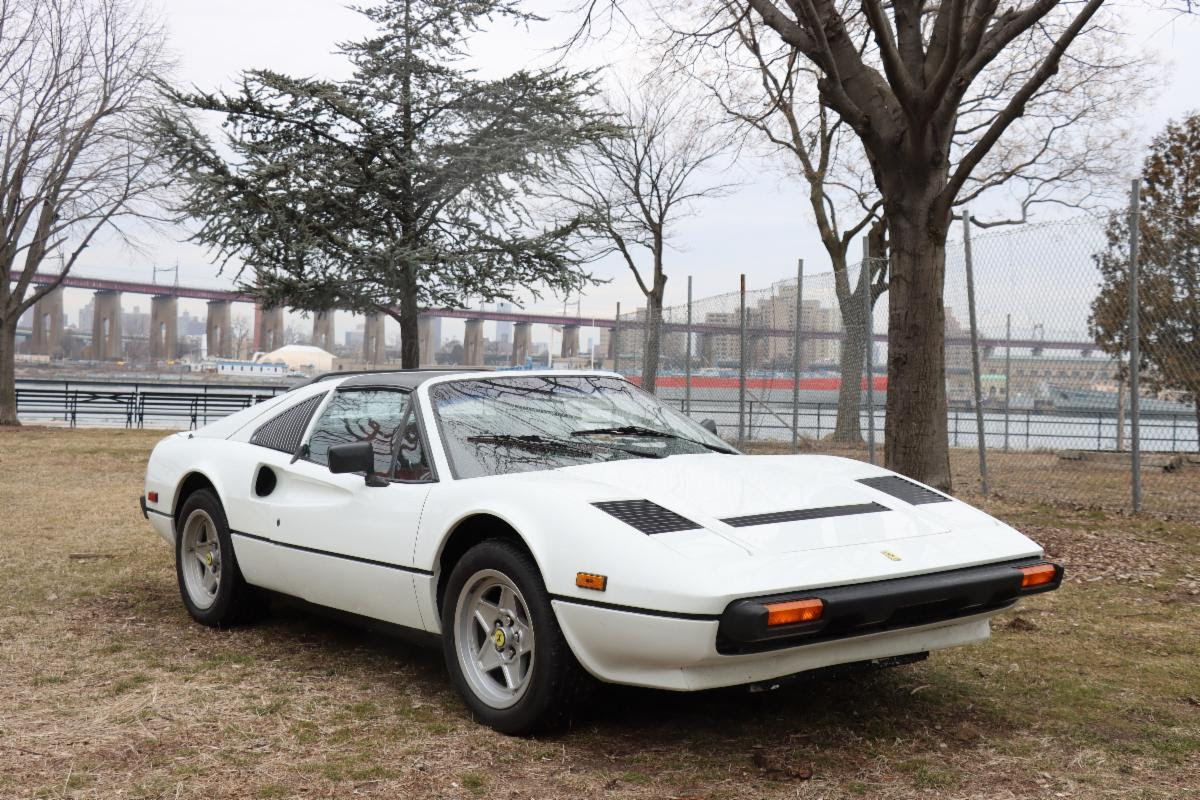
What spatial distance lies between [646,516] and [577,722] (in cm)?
80

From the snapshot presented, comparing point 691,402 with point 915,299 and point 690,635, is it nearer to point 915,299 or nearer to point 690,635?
point 915,299

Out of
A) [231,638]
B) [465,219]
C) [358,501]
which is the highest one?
[465,219]

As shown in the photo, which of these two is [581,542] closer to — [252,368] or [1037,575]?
[1037,575]

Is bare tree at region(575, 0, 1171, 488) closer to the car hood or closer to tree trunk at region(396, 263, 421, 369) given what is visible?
the car hood

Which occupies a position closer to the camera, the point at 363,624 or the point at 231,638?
the point at 363,624

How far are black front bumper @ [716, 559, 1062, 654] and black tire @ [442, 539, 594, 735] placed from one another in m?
0.59

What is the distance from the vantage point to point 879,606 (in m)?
3.33

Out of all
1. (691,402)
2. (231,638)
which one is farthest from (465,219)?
(231,638)

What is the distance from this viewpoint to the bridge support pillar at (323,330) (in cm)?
2169

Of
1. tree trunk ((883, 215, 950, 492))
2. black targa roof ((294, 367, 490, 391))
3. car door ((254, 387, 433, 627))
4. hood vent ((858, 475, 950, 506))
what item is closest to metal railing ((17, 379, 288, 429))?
tree trunk ((883, 215, 950, 492))

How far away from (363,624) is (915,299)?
18.2 feet

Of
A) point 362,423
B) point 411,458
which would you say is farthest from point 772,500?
point 362,423

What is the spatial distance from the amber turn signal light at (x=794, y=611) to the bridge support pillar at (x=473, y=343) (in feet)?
125

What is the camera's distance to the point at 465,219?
67.3ft
